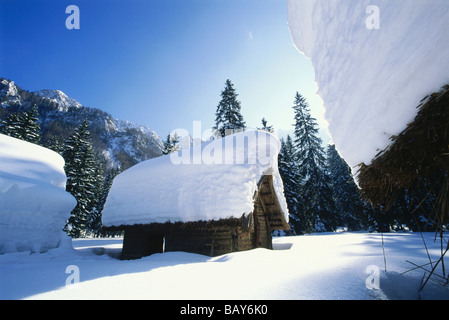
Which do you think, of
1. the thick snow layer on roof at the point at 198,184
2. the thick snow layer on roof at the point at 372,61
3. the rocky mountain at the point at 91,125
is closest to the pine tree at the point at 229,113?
the thick snow layer on roof at the point at 198,184

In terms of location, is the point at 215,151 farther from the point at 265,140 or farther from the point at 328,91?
the point at 328,91

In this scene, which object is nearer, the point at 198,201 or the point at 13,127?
the point at 198,201

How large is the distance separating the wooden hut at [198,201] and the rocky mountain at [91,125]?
269ft

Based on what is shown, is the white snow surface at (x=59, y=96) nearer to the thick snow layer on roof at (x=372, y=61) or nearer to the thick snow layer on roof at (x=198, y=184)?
the thick snow layer on roof at (x=198, y=184)

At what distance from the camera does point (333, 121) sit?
2920 mm

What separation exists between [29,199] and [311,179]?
2546cm

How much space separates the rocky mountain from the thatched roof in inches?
3602

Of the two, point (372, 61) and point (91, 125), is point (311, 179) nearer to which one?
point (372, 61)

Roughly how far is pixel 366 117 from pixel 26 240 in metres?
10.7

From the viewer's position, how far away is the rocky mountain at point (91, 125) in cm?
8600

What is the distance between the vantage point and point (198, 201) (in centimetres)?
763

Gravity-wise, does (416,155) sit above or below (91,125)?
below

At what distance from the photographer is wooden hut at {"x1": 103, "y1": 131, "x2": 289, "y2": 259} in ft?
23.9

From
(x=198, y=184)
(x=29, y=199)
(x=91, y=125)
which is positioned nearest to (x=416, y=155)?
(x=198, y=184)
